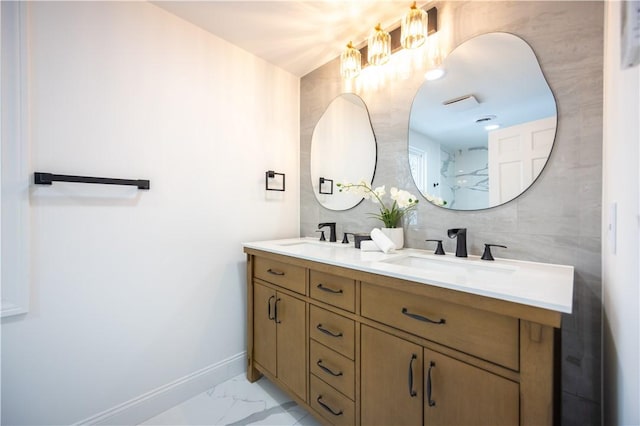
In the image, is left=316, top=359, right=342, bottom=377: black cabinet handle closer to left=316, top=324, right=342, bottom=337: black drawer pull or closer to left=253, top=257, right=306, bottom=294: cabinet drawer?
left=316, top=324, right=342, bottom=337: black drawer pull

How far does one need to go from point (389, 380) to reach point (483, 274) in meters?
0.55

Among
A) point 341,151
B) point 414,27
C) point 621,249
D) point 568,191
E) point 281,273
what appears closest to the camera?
point 621,249

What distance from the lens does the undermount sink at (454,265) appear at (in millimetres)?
1084

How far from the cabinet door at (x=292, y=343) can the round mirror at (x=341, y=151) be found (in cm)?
82

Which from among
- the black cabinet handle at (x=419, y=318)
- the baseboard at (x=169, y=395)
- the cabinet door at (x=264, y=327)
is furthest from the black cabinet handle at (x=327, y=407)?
the baseboard at (x=169, y=395)

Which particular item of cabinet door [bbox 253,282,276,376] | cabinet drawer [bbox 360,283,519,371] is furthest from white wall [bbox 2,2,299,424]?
cabinet drawer [bbox 360,283,519,371]

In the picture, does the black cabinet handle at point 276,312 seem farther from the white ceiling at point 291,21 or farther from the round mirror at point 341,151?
the white ceiling at point 291,21

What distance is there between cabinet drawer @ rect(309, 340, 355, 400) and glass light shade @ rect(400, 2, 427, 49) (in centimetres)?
162

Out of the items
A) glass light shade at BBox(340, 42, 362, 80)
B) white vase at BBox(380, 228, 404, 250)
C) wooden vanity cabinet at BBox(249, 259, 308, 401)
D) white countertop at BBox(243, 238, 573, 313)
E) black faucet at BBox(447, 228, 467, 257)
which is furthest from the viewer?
glass light shade at BBox(340, 42, 362, 80)

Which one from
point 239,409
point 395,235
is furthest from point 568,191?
point 239,409

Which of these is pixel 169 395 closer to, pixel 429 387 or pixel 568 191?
pixel 429 387

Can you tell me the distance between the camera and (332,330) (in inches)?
47.9

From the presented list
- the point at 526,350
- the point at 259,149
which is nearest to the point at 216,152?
the point at 259,149

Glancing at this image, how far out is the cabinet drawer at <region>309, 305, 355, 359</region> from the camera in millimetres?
1146
